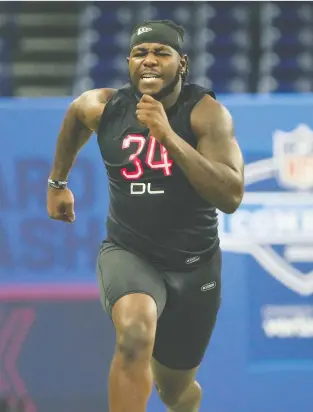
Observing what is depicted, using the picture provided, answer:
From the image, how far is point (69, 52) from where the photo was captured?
593 cm

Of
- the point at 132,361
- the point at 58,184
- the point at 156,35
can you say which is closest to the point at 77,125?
the point at 58,184

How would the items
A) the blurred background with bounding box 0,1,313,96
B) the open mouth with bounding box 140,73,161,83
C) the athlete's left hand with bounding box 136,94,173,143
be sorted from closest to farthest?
1. the athlete's left hand with bounding box 136,94,173,143
2. the open mouth with bounding box 140,73,161,83
3. the blurred background with bounding box 0,1,313,96

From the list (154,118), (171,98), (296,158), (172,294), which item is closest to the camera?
(154,118)

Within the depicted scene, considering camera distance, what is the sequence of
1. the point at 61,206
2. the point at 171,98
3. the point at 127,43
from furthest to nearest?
the point at 127,43, the point at 61,206, the point at 171,98

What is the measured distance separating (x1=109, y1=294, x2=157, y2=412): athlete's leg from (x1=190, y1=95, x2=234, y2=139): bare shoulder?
1.77ft

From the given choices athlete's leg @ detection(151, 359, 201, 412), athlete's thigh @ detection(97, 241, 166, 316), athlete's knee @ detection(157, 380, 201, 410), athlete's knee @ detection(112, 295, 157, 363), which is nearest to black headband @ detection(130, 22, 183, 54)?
athlete's thigh @ detection(97, 241, 166, 316)

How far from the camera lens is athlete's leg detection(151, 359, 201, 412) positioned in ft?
9.29

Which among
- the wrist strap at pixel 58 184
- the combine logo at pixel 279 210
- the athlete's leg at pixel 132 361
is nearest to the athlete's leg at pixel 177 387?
the athlete's leg at pixel 132 361

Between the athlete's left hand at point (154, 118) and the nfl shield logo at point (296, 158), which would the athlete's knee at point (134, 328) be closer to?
the athlete's left hand at point (154, 118)

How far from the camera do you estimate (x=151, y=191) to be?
2.47 metres

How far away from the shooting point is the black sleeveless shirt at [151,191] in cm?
243

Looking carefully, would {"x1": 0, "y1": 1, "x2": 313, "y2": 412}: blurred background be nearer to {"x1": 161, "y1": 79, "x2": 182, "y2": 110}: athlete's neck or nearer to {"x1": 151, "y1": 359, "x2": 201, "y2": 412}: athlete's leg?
{"x1": 151, "y1": 359, "x2": 201, "y2": 412}: athlete's leg

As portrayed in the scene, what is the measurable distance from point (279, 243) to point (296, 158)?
373 millimetres

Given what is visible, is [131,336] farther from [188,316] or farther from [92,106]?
[92,106]
